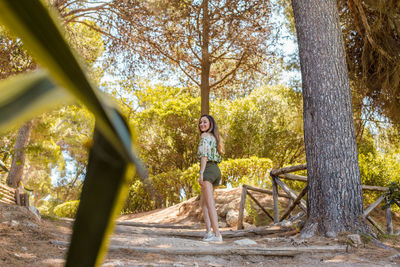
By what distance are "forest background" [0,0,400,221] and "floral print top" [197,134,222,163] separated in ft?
2.74

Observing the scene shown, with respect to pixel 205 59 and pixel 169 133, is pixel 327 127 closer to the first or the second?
pixel 205 59

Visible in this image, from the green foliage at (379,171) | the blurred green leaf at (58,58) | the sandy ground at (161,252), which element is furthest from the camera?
the green foliage at (379,171)

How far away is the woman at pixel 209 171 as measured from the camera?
441 cm

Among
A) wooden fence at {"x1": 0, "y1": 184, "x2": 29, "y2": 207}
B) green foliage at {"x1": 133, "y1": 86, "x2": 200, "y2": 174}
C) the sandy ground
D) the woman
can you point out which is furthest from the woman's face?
green foliage at {"x1": 133, "y1": 86, "x2": 200, "y2": 174}

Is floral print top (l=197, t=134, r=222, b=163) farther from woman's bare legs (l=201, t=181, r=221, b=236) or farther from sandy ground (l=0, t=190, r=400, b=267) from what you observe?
sandy ground (l=0, t=190, r=400, b=267)

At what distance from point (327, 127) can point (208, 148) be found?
4.78ft

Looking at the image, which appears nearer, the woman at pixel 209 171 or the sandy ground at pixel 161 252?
the sandy ground at pixel 161 252

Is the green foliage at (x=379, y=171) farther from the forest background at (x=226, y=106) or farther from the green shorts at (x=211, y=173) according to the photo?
the green shorts at (x=211, y=173)

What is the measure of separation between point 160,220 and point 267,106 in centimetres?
782

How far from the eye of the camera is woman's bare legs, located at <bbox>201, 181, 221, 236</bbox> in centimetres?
438

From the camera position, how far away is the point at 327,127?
4.19 m

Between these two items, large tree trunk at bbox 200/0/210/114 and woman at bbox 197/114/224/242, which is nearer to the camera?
woman at bbox 197/114/224/242

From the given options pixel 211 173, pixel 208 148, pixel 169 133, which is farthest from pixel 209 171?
pixel 169 133

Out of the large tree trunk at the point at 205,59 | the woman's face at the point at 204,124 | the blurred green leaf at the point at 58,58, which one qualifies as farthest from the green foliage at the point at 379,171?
the blurred green leaf at the point at 58,58
